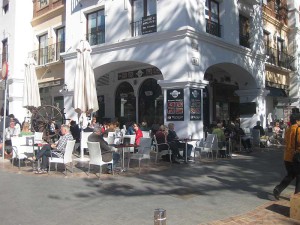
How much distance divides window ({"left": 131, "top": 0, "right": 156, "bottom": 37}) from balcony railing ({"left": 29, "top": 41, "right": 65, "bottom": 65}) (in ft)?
20.2

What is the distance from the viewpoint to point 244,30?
1847 centimetres

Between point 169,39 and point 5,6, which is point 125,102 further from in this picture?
point 5,6

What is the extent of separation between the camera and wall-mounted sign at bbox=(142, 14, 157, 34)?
48.9ft

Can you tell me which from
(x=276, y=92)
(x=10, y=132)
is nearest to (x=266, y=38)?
(x=276, y=92)

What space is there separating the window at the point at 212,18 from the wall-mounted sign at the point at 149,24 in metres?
2.45

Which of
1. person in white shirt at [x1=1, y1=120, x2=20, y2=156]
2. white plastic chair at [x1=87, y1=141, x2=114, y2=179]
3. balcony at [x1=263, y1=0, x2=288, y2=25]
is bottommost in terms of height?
white plastic chair at [x1=87, y1=141, x2=114, y2=179]

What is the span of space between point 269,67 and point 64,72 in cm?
1218

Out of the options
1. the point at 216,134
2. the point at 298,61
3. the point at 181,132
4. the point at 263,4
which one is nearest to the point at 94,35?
the point at 181,132

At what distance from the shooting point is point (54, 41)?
2086 centimetres

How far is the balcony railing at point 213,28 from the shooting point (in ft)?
51.4

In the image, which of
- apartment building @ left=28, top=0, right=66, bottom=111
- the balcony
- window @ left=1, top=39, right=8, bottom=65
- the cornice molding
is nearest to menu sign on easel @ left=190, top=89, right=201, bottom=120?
the cornice molding

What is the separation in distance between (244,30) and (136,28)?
6262 millimetres

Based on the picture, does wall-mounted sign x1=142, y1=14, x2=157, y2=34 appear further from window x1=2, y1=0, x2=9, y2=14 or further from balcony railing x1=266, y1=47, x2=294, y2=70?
window x1=2, y1=0, x2=9, y2=14

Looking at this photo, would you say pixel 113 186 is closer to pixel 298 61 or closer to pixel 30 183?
pixel 30 183
